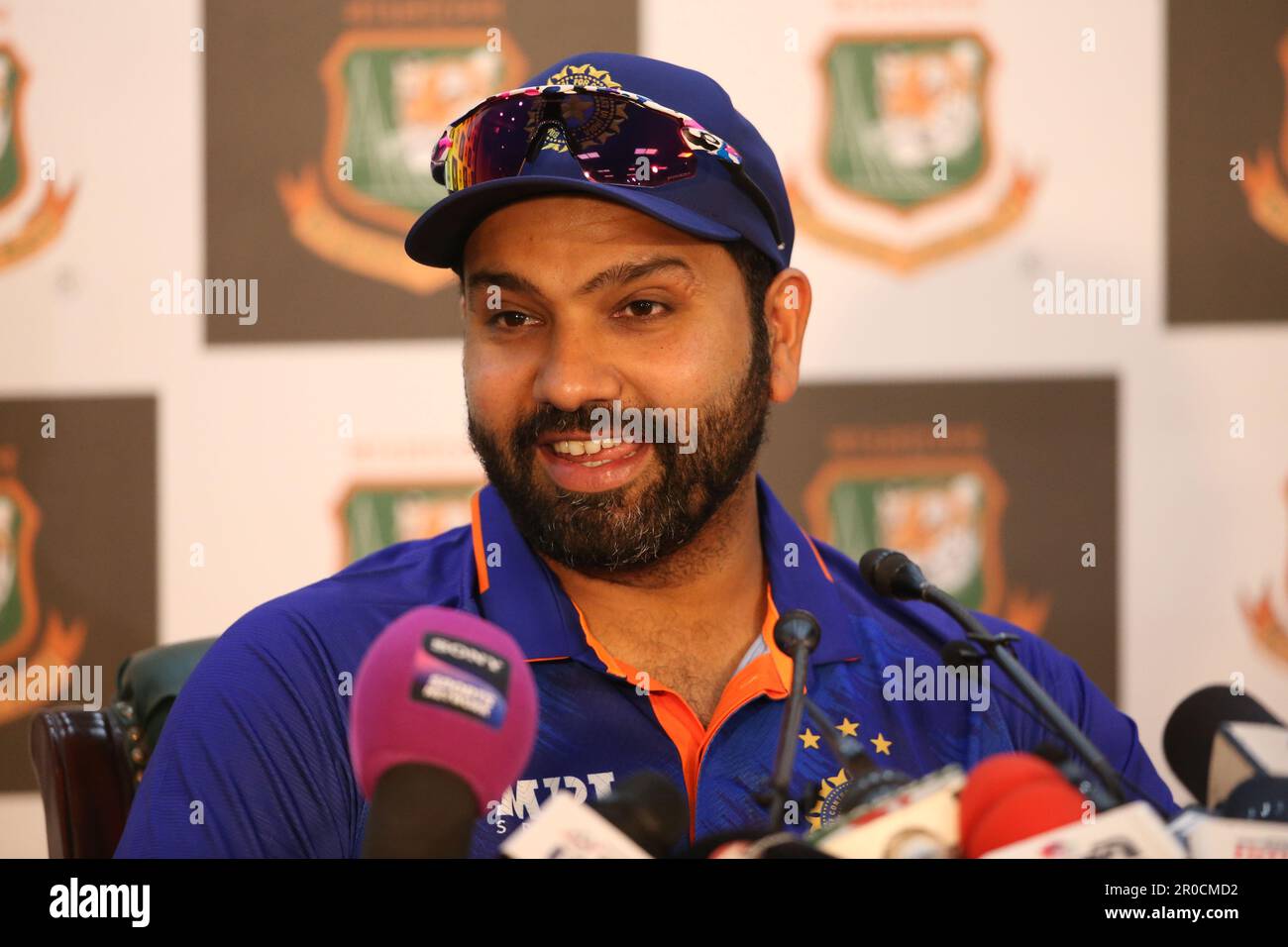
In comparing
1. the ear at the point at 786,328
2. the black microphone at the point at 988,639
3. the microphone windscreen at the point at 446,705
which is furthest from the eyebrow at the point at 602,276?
the microphone windscreen at the point at 446,705

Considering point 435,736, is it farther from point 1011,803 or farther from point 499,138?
point 499,138

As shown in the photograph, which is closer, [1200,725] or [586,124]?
[1200,725]

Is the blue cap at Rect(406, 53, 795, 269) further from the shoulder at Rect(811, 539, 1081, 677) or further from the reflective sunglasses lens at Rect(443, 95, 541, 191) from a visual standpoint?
the shoulder at Rect(811, 539, 1081, 677)

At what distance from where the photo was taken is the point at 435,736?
84cm

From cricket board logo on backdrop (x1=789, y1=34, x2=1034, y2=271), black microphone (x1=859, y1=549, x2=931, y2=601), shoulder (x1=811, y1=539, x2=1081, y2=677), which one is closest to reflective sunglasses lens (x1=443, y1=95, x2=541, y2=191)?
black microphone (x1=859, y1=549, x2=931, y2=601)

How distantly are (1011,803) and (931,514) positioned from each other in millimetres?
2000

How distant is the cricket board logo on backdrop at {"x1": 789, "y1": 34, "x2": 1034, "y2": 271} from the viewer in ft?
9.25

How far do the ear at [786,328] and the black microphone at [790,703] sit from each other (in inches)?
26.4

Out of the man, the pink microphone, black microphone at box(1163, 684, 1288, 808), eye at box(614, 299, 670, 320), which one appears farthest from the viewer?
eye at box(614, 299, 670, 320)

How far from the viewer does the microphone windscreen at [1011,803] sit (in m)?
0.88

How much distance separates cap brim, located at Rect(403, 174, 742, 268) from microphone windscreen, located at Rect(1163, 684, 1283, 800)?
2.61ft

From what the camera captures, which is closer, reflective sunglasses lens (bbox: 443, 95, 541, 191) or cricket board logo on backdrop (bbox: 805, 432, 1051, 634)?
reflective sunglasses lens (bbox: 443, 95, 541, 191)

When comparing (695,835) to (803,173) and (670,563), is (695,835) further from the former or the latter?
(803,173)

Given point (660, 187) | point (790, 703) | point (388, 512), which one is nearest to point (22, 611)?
point (388, 512)
